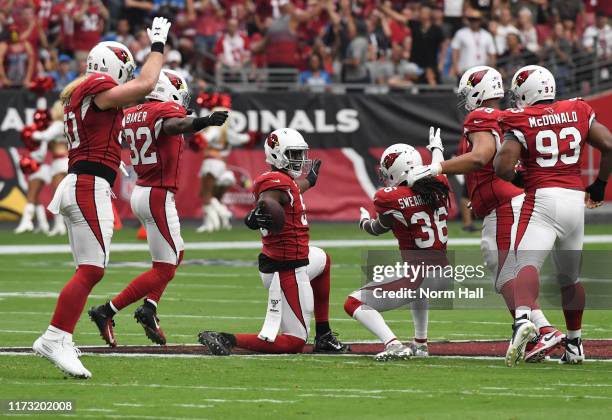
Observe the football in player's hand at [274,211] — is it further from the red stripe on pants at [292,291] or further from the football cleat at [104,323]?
the football cleat at [104,323]

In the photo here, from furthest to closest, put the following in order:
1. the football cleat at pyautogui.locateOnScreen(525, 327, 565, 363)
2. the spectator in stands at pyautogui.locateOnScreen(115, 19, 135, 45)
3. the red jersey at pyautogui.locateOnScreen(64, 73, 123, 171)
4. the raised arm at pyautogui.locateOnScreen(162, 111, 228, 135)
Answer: the spectator in stands at pyautogui.locateOnScreen(115, 19, 135, 45)
the raised arm at pyautogui.locateOnScreen(162, 111, 228, 135)
the football cleat at pyautogui.locateOnScreen(525, 327, 565, 363)
the red jersey at pyautogui.locateOnScreen(64, 73, 123, 171)

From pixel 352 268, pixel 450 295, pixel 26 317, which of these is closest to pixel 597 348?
pixel 450 295

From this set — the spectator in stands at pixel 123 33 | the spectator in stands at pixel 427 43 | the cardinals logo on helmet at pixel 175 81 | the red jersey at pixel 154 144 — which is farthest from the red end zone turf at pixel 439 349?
the spectator in stands at pixel 123 33

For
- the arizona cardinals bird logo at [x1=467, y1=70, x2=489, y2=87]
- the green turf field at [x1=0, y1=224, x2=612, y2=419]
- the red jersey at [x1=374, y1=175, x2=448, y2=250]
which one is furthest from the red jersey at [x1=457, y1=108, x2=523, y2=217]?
the green turf field at [x1=0, y1=224, x2=612, y2=419]

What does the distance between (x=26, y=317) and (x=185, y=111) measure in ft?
8.53

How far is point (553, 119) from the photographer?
30.0 feet

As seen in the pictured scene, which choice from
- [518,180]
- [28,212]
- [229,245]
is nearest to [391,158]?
[518,180]

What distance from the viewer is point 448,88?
77.7 feet

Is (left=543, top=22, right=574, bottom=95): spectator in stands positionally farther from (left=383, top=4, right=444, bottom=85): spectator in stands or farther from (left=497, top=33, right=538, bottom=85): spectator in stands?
(left=383, top=4, right=444, bottom=85): spectator in stands

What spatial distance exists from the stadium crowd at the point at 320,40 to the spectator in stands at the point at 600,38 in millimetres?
22

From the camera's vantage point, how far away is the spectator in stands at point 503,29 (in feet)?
78.9

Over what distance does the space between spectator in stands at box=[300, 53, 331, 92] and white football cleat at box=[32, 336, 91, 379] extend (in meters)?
15.5

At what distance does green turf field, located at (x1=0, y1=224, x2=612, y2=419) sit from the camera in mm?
7238

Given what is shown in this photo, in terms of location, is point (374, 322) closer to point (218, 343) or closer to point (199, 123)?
point (218, 343)
